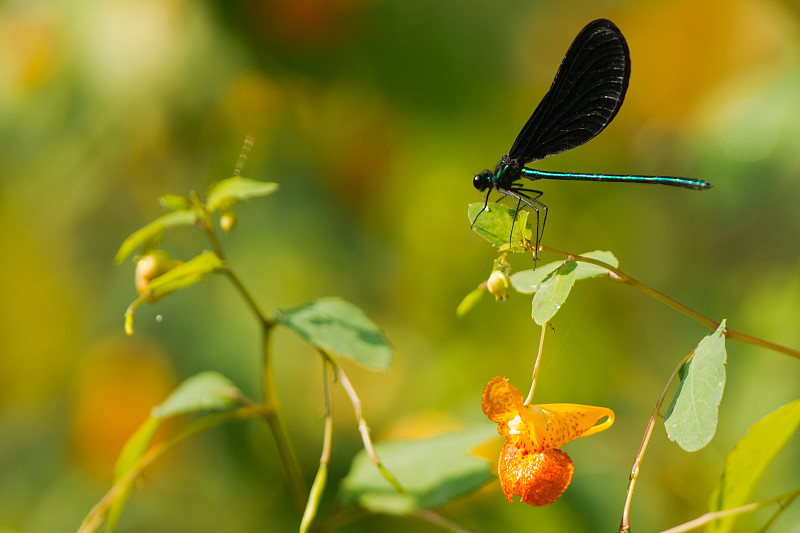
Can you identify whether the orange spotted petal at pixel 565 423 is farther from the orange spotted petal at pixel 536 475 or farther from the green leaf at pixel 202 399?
the green leaf at pixel 202 399

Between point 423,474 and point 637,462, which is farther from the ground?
point 637,462

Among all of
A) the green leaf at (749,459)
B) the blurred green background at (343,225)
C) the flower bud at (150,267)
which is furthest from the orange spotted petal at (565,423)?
the blurred green background at (343,225)

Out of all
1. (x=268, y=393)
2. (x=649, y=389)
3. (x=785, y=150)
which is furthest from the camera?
(x=649, y=389)

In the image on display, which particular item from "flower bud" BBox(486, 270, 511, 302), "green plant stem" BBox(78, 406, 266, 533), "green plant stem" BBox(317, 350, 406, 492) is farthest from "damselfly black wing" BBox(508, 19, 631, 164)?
"green plant stem" BBox(78, 406, 266, 533)

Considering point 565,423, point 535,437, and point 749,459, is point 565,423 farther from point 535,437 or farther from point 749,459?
point 749,459

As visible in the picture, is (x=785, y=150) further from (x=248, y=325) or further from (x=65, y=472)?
(x=65, y=472)

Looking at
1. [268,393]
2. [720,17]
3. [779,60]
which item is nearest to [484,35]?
[720,17]

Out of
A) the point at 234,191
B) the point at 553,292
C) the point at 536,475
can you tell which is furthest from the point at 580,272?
the point at 234,191
